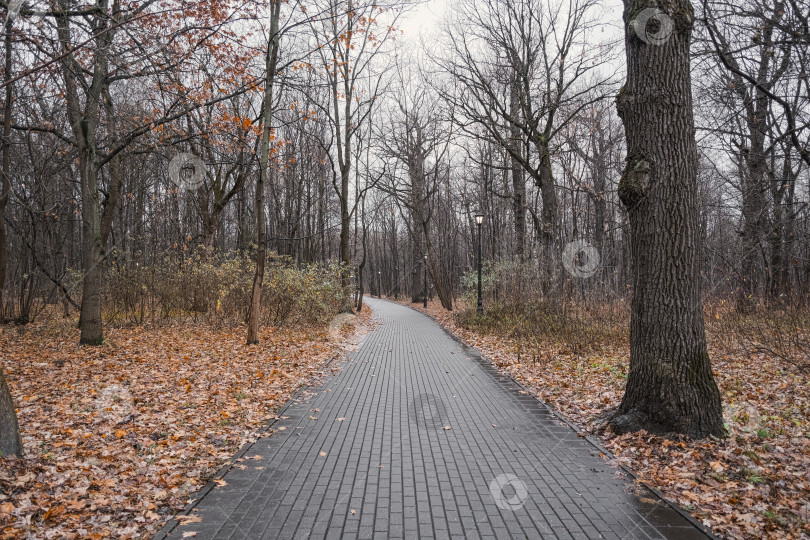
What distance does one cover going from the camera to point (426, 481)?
4.21 m

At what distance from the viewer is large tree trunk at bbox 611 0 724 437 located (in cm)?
494

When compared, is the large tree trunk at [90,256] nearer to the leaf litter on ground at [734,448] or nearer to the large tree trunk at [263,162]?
the large tree trunk at [263,162]

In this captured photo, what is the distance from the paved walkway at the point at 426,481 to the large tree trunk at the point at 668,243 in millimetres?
1099

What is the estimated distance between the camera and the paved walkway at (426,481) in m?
3.41

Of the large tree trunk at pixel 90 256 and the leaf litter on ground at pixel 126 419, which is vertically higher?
the large tree trunk at pixel 90 256

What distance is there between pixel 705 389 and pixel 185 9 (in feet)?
32.5

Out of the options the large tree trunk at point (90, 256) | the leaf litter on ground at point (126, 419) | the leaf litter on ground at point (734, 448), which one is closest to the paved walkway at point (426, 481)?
the leaf litter on ground at point (734, 448)

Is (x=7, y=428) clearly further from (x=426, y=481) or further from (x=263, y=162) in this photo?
(x=263, y=162)

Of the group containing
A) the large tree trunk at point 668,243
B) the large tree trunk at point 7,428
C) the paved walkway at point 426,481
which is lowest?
the paved walkway at point 426,481

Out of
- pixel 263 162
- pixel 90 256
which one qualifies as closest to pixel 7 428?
pixel 90 256

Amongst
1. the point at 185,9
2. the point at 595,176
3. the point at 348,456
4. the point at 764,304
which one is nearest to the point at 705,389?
the point at 348,456

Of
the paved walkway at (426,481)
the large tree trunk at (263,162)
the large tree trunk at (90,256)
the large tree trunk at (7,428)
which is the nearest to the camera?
the paved walkway at (426,481)

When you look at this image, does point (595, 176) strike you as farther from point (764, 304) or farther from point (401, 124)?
point (764, 304)

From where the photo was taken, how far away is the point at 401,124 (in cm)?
2839
